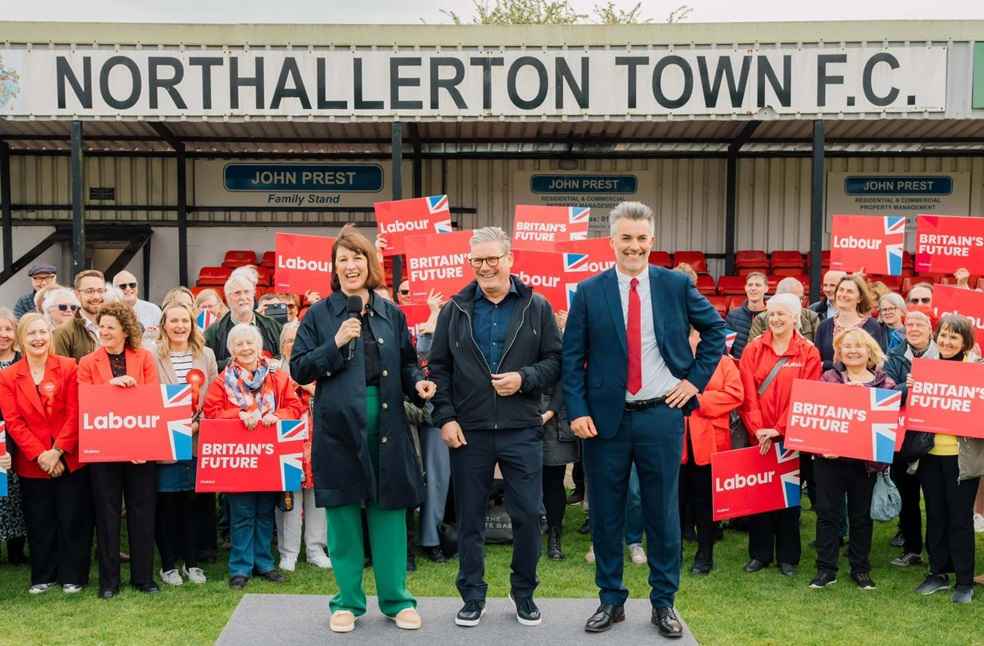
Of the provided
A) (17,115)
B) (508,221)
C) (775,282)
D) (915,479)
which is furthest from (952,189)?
(17,115)

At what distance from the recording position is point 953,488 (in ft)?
17.1

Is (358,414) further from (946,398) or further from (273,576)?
(946,398)

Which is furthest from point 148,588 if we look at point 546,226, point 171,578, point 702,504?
point 546,226

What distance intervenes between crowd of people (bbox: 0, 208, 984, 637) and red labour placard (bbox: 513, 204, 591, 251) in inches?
66.5

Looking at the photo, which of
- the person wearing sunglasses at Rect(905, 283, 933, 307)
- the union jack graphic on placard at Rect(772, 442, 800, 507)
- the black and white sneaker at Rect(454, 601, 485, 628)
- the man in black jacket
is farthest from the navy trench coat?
the person wearing sunglasses at Rect(905, 283, 933, 307)

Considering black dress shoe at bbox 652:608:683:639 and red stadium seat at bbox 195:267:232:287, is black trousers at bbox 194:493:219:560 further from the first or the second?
red stadium seat at bbox 195:267:232:287

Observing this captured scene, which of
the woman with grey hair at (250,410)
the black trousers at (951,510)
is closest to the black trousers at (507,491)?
the woman with grey hair at (250,410)

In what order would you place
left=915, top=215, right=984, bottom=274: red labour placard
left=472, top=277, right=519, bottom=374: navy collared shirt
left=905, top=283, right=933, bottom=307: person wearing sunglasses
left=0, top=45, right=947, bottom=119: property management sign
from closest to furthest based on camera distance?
left=472, top=277, right=519, bottom=374: navy collared shirt, left=905, top=283, right=933, bottom=307: person wearing sunglasses, left=915, top=215, right=984, bottom=274: red labour placard, left=0, top=45, right=947, bottom=119: property management sign

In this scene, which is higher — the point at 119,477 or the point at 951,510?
the point at 119,477

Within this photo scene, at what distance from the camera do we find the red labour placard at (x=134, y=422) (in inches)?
196

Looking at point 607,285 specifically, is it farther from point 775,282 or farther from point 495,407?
point 775,282

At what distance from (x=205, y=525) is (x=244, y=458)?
3.07 feet

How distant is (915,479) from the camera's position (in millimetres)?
5848

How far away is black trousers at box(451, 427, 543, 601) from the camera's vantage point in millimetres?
4234
